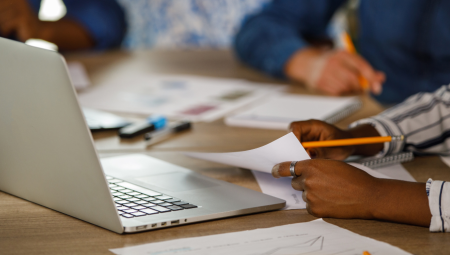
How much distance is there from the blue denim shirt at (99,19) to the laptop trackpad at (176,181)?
1.39 meters

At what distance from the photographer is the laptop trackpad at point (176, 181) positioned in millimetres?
670

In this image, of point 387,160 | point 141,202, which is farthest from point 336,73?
point 141,202

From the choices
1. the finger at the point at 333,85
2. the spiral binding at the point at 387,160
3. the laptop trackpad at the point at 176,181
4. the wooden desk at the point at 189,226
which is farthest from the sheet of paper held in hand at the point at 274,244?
the finger at the point at 333,85

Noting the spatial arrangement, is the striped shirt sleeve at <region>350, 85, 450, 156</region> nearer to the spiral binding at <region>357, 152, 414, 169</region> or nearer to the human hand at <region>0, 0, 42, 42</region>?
the spiral binding at <region>357, 152, 414, 169</region>

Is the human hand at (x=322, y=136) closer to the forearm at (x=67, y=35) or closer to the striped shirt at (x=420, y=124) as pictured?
the striped shirt at (x=420, y=124)

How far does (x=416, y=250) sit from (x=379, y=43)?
1.06 m

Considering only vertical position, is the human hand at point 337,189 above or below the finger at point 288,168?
below

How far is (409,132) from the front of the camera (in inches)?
34.7

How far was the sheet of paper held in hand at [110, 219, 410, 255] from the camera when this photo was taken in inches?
19.7

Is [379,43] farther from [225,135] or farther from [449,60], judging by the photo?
[225,135]

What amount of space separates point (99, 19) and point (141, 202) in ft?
5.05

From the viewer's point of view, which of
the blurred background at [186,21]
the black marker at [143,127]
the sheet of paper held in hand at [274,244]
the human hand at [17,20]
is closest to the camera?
the sheet of paper held in hand at [274,244]

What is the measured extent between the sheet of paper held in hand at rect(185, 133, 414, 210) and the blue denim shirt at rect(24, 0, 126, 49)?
4.51 feet

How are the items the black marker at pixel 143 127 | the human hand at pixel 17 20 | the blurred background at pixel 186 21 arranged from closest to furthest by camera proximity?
the black marker at pixel 143 127, the human hand at pixel 17 20, the blurred background at pixel 186 21
